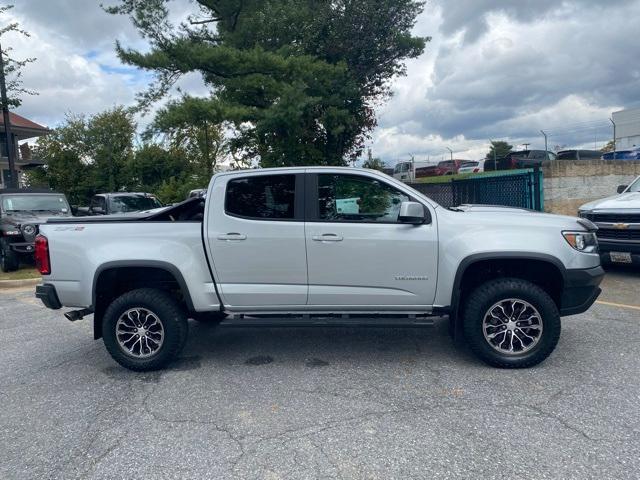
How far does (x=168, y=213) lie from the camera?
485cm

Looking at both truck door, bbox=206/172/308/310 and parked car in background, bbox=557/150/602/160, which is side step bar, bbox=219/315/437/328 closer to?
truck door, bbox=206/172/308/310

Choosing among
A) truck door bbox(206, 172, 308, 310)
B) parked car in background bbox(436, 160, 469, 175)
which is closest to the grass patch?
truck door bbox(206, 172, 308, 310)

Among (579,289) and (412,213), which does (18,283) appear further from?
(579,289)

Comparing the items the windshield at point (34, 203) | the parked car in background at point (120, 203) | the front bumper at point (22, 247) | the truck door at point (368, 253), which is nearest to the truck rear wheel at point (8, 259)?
the front bumper at point (22, 247)

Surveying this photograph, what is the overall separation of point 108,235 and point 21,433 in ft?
5.75

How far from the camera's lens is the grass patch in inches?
410

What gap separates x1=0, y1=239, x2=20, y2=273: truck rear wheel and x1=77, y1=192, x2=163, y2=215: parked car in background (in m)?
2.40

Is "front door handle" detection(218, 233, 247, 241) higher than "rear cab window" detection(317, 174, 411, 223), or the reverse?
"rear cab window" detection(317, 174, 411, 223)

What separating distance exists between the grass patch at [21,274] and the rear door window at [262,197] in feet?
25.7

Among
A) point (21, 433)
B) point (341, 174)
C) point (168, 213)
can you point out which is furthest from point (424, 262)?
point (21, 433)

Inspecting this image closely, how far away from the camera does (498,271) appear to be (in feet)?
15.2

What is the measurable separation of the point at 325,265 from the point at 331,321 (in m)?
0.52

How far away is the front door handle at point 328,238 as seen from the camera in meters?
4.40

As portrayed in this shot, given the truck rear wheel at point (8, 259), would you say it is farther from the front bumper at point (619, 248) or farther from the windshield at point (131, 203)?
the front bumper at point (619, 248)
